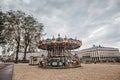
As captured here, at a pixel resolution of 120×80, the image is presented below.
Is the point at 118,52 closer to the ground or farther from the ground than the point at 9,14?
closer to the ground

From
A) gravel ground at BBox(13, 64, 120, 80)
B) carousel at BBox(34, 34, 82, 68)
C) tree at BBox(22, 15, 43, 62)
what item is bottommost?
gravel ground at BBox(13, 64, 120, 80)

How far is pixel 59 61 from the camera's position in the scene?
24.5 metres

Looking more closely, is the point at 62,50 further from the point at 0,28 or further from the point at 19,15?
the point at 19,15

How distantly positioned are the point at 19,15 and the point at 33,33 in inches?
284

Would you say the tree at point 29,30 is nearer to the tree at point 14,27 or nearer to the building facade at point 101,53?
the tree at point 14,27

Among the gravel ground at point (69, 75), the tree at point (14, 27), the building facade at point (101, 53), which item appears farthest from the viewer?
the building facade at point (101, 53)

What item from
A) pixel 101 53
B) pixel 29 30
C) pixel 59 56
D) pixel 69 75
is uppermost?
pixel 29 30

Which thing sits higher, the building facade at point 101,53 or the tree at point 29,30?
the tree at point 29,30

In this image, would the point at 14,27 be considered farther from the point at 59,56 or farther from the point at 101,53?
the point at 101,53

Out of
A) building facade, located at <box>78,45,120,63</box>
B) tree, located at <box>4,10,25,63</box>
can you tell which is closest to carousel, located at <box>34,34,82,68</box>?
tree, located at <box>4,10,25,63</box>

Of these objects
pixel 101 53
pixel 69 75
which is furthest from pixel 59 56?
pixel 101 53

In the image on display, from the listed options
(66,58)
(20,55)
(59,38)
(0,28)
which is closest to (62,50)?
(66,58)

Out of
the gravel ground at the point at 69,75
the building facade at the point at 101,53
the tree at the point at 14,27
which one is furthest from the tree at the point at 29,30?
the building facade at the point at 101,53

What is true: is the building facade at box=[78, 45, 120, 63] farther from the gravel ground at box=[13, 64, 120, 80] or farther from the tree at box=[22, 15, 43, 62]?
the gravel ground at box=[13, 64, 120, 80]
